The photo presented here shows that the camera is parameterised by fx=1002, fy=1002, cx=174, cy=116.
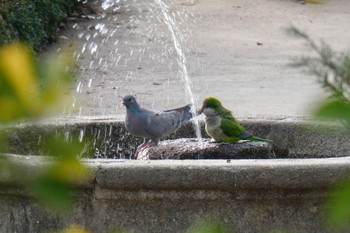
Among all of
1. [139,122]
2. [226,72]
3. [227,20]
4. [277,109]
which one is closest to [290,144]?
[139,122]

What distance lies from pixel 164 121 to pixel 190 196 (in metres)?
0.91

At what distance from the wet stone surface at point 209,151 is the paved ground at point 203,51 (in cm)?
318

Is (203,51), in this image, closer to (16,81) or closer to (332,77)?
(332,77)

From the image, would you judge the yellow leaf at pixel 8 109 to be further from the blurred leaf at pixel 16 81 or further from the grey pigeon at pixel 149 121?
the grey pigeon at pixel 149 121

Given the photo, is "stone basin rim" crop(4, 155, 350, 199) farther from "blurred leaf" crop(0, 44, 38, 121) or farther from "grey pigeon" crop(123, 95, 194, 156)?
"blurred leaf" crop(0, 44, 38, 121)

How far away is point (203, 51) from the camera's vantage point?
1134 cm

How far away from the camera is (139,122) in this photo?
452cm

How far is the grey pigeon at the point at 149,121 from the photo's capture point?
14.9 feet

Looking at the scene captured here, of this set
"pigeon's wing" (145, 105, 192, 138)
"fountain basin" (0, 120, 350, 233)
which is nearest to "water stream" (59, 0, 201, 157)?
"pigeon's wing" (145, 105, 192, 138)

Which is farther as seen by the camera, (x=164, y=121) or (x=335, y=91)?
(x=164, y=121)

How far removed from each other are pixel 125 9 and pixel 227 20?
1371 mm

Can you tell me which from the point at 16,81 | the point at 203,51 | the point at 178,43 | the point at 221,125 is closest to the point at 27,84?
the point at 16,81

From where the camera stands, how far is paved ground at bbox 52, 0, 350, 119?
30.3ft

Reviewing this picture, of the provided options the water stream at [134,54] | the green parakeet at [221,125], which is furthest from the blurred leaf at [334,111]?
the water stream at [134,54]
